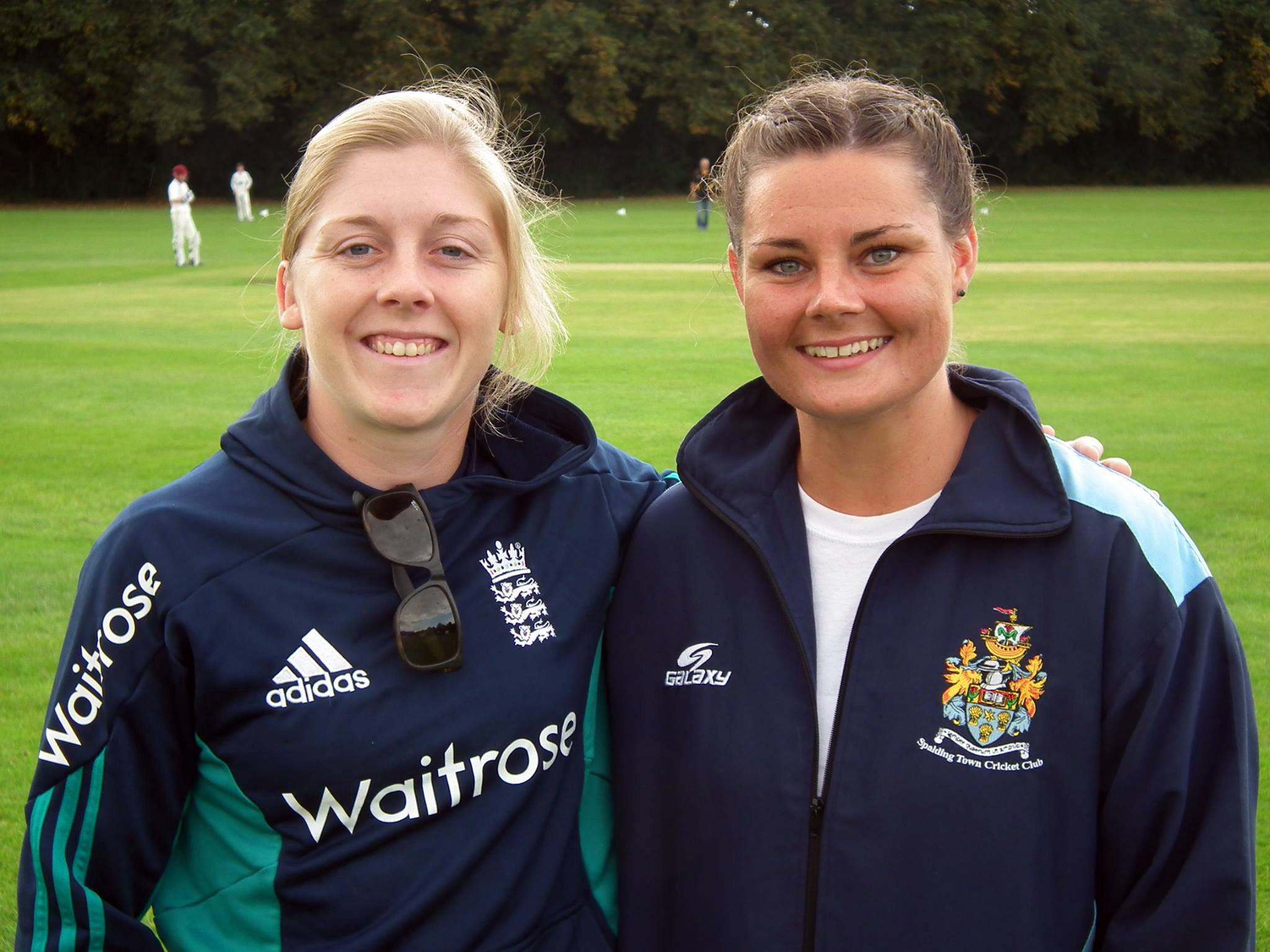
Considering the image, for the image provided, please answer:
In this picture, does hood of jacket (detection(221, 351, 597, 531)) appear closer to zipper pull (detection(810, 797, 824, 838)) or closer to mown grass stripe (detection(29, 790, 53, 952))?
mown grass stripe (detection(29, 790, 53, 952))

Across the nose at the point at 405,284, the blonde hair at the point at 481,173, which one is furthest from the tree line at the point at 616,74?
the nose at the point at 405,284

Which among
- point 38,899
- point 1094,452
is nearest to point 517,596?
point 38,899

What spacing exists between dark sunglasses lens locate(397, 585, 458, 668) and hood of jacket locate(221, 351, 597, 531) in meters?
0.19

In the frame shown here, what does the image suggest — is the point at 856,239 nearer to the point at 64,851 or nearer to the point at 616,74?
the point at 64,851

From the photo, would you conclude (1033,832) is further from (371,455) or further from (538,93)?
(538,93)

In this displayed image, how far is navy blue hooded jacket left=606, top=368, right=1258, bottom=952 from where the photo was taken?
221cm

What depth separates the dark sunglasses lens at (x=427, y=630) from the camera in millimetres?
2340

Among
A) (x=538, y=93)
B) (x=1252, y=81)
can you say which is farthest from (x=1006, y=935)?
(x=1252, y=81)

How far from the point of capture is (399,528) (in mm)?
2424

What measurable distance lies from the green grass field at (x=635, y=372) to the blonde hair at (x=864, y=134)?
0.83 m

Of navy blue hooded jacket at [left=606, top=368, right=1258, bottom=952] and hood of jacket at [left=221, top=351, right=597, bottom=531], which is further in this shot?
hood of jacket at [left=221, top=351, right=597, bottom=531]

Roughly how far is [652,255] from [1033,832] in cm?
2612

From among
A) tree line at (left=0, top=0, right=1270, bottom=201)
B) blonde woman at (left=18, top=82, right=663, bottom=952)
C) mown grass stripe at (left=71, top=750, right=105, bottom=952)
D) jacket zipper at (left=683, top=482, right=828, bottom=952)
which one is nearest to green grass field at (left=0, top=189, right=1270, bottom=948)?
blonde woman at (left=18, top=82, right=663, bottom=952)

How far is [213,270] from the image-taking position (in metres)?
26.2
